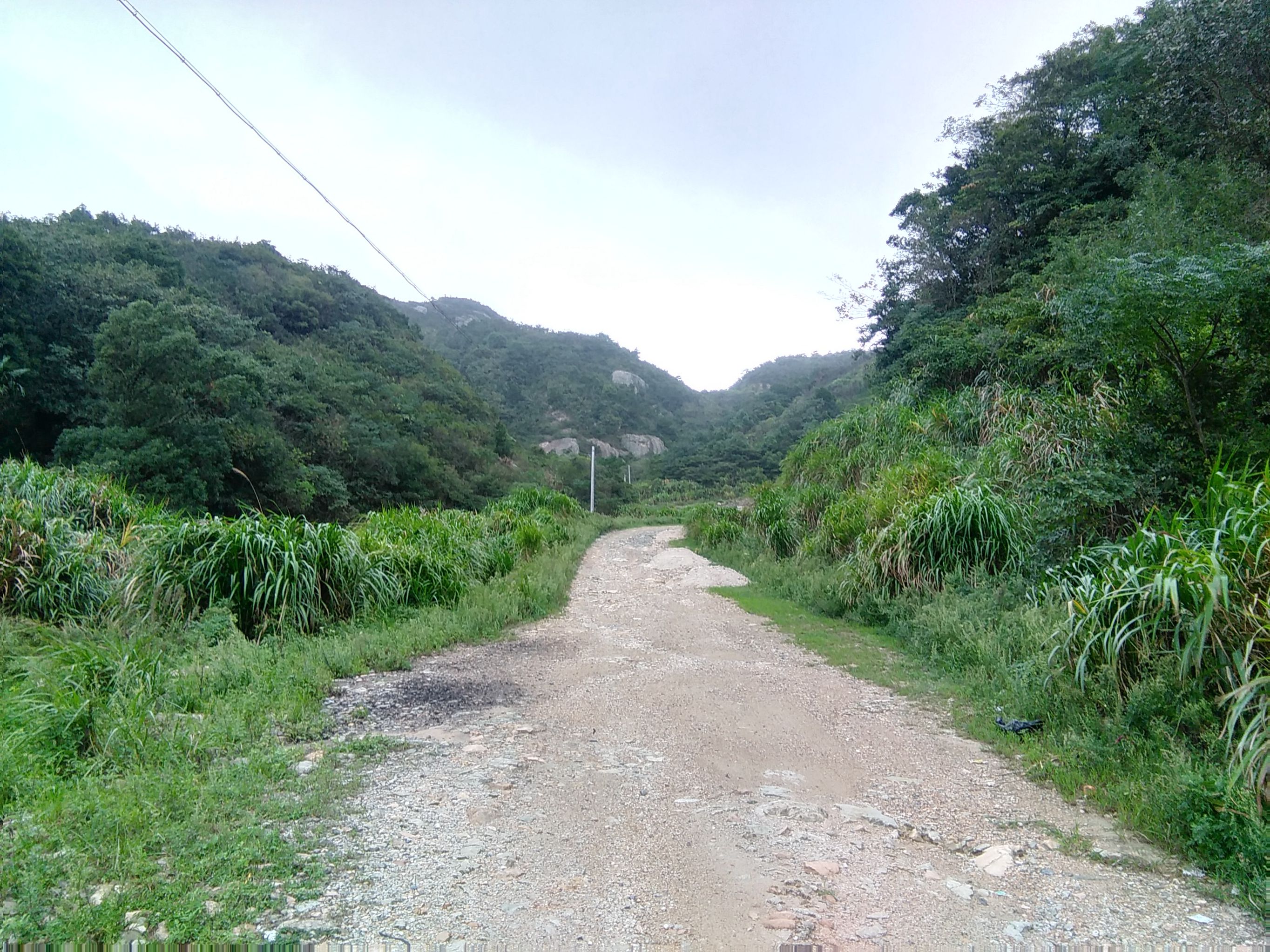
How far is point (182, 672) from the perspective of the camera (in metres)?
5.16

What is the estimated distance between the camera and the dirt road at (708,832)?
2.55 metres

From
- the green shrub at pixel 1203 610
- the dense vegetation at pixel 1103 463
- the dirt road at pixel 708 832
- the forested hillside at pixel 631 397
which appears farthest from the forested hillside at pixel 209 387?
the green shrub at pixel 1203 610

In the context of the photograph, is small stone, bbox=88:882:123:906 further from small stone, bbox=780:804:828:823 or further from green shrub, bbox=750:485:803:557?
green shrub, bbox=750:485:803:557

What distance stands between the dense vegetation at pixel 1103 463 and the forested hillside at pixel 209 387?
482 inches

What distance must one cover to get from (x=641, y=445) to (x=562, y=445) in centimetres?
971

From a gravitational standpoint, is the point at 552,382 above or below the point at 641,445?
above

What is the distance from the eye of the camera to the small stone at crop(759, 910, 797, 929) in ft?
8.32

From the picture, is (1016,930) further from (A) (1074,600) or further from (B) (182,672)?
(B) (182,672)

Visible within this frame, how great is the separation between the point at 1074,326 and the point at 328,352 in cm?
3785

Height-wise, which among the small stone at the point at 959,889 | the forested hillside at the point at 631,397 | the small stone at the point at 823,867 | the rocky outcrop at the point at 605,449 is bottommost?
the small stone at the point at 823,867

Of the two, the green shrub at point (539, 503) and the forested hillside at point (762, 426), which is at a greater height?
the forested hillside at point (762, 426)

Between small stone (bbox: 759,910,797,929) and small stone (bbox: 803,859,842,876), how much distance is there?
14.2 inches

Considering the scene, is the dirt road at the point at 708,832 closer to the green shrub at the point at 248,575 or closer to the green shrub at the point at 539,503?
the green shrub at the point at 248,575

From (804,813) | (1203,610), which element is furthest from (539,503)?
(1203,610)
